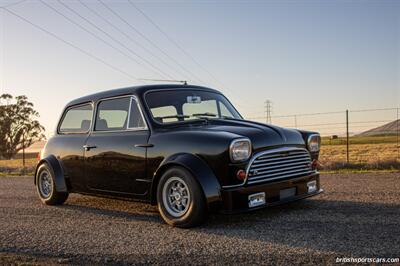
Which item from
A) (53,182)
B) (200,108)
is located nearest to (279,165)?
(200,108)

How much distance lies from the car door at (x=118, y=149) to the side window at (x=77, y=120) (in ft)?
0.88

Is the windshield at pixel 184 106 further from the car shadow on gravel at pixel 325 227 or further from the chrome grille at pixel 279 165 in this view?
the car shadow on gravel at pixel 325 227

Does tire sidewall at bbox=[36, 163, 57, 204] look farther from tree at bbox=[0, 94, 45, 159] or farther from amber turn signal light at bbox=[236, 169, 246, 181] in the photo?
tree at bbox=[0, 94, 45, 159]

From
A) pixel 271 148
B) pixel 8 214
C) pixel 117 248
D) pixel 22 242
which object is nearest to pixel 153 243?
pixel 117 248

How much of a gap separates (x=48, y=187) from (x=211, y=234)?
3.87 m

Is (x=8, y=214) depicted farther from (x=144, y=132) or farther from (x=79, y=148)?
(x=144, y=132)

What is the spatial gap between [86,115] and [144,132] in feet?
5.35

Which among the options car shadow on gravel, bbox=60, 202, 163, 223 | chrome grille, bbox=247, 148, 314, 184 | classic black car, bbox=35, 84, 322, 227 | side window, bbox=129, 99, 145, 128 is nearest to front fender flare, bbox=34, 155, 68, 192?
classic black car, bbox=35, 84, 322, 227

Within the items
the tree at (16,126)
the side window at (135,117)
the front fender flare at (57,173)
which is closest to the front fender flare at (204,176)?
the side window at (135,117)

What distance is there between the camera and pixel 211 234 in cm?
453

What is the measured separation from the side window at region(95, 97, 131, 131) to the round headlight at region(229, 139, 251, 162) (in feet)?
6.31

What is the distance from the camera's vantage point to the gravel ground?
12.0 feet

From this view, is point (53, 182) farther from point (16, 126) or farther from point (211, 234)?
point (16, 126)

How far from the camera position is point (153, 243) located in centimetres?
421
